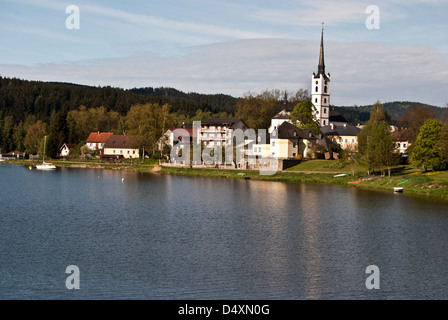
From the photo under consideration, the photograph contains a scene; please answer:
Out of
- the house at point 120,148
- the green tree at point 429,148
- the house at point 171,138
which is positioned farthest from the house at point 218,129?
the green tree at point 429,148

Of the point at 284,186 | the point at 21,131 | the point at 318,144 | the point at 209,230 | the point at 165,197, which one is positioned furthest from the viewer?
the point at 21,131

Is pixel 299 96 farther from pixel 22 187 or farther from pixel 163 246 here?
pixel 163 246

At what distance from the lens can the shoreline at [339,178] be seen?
60106 millimetres

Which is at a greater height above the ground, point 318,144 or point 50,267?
point 318,144

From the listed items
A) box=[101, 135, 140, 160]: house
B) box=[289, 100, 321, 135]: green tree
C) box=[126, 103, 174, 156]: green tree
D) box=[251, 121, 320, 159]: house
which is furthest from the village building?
box=[289, 100, 321, 135]: green tree

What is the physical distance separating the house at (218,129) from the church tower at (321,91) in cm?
2183

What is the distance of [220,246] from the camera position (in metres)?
31.8

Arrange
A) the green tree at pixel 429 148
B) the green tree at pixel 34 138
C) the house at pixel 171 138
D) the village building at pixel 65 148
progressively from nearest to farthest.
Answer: the green tree at pixel 429 148
the house at pixel 171 138
the village building at pixel 65 148
the green tree at pixel 34 138

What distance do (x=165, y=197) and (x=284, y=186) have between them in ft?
63.8

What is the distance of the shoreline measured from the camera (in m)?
60.1

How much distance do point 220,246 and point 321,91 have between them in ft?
328

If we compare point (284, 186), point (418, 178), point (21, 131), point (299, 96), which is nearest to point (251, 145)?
point (284, 186)

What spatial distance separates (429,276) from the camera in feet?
85.3

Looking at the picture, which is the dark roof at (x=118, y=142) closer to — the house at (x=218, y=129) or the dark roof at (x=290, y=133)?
the house at (x=218, y=129)
